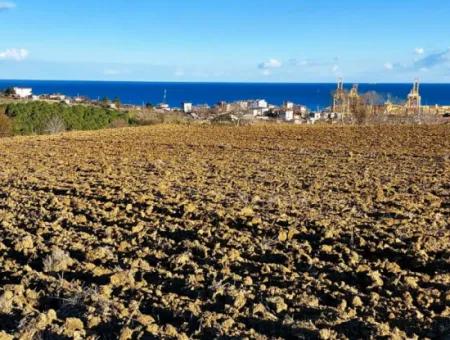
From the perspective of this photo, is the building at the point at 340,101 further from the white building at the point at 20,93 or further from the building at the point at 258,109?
the white building at the point at 20,93

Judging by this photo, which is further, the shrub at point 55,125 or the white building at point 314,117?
the white building at point 314,117

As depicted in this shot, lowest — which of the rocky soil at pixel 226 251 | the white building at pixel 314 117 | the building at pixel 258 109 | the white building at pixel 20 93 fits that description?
the rocky soil at pixel 226 251

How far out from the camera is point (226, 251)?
23.5 ft

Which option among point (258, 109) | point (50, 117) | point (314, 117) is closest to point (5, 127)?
point (50, 117)

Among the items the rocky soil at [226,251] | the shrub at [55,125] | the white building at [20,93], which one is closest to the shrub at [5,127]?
the shrub at [55,125]

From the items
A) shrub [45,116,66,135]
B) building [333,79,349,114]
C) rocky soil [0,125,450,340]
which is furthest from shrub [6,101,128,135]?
rocky soil [0,125,450,340]

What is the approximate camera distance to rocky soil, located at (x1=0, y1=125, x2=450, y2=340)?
17.6ft

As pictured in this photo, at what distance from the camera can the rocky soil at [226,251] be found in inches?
211

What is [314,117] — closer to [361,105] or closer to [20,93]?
[361,105]

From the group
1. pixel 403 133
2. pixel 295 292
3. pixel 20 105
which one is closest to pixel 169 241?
pixel 295 292

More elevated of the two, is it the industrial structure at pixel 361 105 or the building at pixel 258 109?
the industrial structure at pixel 361 105

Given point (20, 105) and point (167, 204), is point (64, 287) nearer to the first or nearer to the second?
point (167, 204)

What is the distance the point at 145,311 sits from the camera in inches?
221

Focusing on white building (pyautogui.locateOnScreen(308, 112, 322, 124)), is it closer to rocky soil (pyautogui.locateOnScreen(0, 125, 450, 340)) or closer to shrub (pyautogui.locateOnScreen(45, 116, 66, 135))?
shrub (pyautogui.locateOnScreen(45, 116, 66, 135))
